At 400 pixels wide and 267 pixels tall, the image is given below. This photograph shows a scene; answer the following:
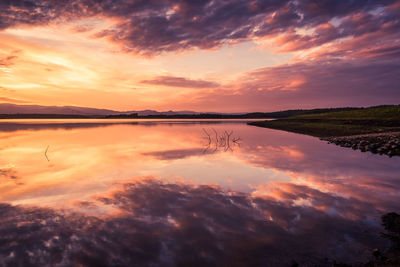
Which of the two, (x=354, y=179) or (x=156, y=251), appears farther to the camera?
(x=354, y=179)

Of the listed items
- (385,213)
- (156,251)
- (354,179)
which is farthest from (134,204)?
(354,179)

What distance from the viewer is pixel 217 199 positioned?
9391mm

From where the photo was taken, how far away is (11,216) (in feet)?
25.3

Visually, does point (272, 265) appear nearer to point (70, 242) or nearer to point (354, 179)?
point (70, 242)

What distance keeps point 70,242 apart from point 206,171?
9.48m

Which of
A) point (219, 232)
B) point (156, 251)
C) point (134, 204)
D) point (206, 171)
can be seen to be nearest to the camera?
point (156, 251)

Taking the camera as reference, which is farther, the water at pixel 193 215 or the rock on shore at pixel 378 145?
the rock on shore at pixel 378 145

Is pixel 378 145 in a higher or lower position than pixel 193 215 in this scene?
higher

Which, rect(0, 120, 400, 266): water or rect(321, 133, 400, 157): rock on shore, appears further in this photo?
rect(321, 133, 400, 157): rock on shore

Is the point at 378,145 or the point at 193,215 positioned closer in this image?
the point at 193,215

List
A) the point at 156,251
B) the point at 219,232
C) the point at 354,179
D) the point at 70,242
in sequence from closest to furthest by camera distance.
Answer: the point at 156,251 < the point at 70,242 < the point at 219,232 < the point at 354,179

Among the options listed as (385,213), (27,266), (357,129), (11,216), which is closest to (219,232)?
(27,266)

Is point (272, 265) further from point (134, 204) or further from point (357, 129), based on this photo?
point (357, 129)

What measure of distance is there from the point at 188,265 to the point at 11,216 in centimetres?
681
